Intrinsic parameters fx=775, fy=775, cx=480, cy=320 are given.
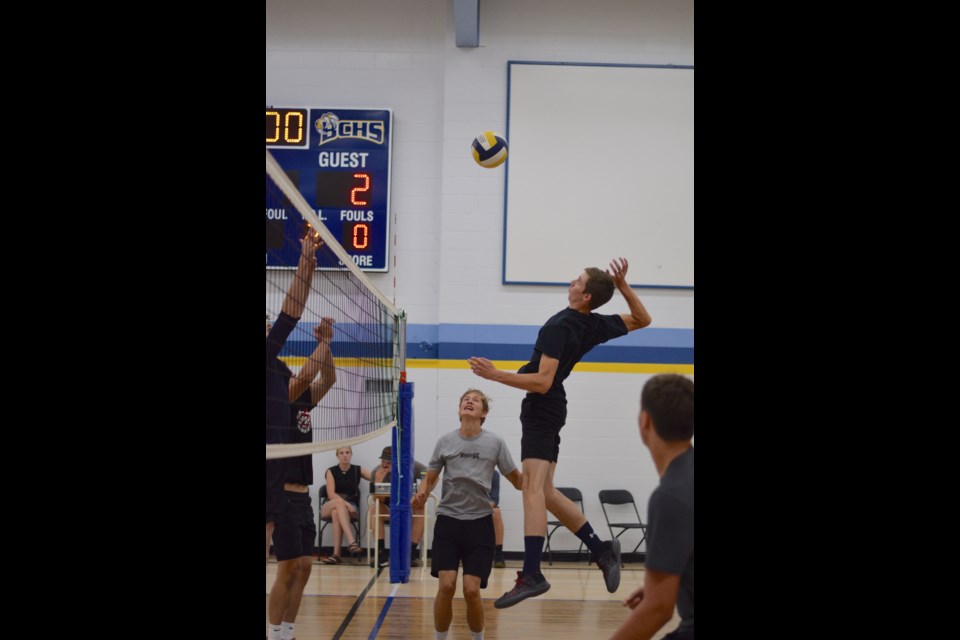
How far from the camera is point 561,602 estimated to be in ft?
23.9

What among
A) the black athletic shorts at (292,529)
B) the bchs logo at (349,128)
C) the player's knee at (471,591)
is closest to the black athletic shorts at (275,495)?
the black athletic shorts at (292,529)

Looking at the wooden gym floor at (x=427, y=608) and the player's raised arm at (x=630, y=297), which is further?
the wooden gym floor at (x=427, y=608)

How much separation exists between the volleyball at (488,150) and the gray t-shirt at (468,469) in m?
2.87

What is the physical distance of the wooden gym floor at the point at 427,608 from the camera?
630 cm

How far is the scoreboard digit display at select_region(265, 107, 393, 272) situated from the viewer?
29.4ft

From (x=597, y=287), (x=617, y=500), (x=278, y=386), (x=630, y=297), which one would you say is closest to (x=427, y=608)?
(x=617, y=500)

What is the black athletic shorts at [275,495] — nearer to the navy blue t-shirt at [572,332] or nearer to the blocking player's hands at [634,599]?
the navy blue t-shirt at [572,332]

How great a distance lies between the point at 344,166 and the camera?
9117 mm

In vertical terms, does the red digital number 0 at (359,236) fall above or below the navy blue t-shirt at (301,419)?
above

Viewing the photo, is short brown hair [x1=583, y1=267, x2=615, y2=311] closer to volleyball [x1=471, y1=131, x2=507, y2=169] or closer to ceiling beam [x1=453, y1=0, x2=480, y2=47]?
volleyball [x1=471, y1=131, x2=507, y2=169]

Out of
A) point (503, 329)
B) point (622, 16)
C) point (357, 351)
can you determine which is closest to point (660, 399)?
point (357, 351)
